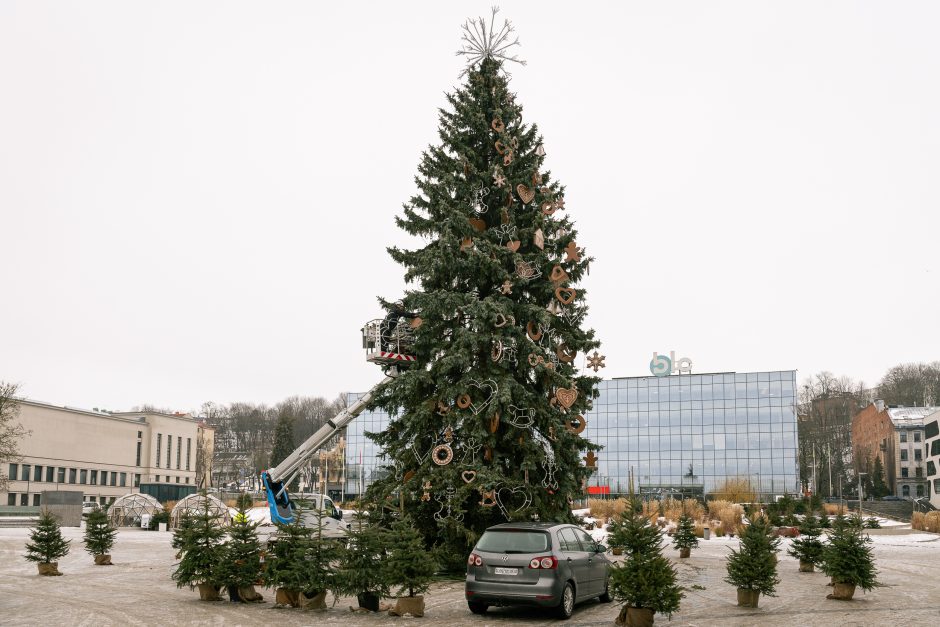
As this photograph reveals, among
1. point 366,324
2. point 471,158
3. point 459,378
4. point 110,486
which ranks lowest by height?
point 110,486

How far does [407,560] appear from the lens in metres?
13.3

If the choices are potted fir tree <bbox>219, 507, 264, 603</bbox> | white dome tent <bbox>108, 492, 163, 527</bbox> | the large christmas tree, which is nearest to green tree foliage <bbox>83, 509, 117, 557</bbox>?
the large christmas tree

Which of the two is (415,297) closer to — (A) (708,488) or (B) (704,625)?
(B) (704,625)

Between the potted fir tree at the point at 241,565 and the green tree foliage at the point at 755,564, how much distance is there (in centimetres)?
834

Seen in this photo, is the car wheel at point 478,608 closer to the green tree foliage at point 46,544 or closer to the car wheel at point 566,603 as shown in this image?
the car wheel at point 566,603

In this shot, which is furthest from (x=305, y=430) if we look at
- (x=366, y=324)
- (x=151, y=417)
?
(x=366, y=324)

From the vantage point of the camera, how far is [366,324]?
23906 mm

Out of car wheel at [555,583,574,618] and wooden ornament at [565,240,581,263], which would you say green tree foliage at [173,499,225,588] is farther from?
wooden ornament at [565,240,581,263]

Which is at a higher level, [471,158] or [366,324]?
[471,158]

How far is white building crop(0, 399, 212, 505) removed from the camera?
76.9 m

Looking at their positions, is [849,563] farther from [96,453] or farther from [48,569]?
[96,453]

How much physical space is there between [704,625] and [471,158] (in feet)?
43.0

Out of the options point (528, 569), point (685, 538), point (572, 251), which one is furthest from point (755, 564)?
point (685, 538)

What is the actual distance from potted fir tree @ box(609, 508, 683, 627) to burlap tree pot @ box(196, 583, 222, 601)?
23.3 ft
